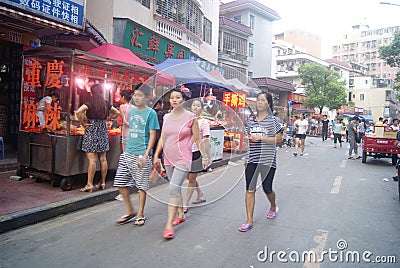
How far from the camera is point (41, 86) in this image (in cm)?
602

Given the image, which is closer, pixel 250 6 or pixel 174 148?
pixel 174 148

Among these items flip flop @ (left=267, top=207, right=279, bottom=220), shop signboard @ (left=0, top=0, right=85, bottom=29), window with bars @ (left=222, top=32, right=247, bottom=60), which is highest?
window with bars @ (left=222, top=32, right=247, bottom=60)

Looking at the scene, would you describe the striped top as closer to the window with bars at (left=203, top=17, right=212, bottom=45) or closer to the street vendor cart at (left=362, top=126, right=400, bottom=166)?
the street vendor cart at (left=362, top=126, right=400, bottom=166)

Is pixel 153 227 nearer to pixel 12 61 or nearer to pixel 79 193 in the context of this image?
pixel 79 193

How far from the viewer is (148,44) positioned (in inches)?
499

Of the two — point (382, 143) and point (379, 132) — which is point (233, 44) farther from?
point (382, 143)

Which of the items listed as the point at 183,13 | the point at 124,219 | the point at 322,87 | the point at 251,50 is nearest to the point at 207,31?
the point at 183,13

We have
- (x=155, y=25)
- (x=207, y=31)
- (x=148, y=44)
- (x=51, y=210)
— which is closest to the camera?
(x=51, y=210)

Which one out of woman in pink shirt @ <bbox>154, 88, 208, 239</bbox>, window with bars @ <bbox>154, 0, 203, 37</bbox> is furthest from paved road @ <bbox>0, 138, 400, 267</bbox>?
window with bars @ <bbox>154, 0, 203, 37</bbox>

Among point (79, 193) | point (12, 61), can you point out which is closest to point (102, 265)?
point (79, 193)

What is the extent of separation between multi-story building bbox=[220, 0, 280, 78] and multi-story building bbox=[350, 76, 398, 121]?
90.2 feet

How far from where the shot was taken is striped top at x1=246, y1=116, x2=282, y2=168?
4125 mm

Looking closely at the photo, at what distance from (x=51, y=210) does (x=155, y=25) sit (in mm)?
10043

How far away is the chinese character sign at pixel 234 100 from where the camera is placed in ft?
17.8
